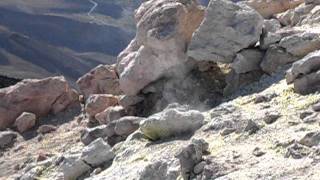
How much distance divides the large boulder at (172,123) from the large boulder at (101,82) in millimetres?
10507

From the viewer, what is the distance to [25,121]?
81.5 ft

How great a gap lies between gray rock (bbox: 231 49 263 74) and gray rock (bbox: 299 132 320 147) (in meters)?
6.16

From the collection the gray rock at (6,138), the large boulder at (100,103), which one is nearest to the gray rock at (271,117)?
the large boulder at (100,103)

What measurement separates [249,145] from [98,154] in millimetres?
3877

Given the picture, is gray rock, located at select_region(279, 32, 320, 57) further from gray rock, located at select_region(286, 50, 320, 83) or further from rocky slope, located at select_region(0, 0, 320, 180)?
gray rock, located at select_region(286, 50, 320, 83)

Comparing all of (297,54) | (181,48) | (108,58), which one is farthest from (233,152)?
(108,58)

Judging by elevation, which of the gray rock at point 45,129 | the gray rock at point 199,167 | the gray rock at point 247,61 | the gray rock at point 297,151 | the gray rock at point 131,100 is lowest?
the gray rock at point 297,151

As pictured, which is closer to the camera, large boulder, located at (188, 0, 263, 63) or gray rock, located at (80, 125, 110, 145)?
large boulder, located at (188, 0, 263, 63)

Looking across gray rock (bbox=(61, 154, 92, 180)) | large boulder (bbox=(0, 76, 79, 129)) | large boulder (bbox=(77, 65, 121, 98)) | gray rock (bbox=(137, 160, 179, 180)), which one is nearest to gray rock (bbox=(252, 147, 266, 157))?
gray rock (bbox=(137, 160, 179, 180))

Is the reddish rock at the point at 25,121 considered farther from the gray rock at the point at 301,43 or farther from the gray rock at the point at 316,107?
the gray rock at the point at 316,107

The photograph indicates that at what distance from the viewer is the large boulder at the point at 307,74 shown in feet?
47.3

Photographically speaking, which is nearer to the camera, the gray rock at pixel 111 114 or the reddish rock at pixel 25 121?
the gray rock at pixel 111 114

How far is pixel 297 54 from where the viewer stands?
54.7 ft

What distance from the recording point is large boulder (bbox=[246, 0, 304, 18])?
22.8 m
